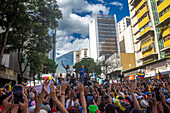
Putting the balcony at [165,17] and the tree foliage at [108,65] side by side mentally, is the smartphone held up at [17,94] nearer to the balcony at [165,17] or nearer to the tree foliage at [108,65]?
the balcony at [165,17]

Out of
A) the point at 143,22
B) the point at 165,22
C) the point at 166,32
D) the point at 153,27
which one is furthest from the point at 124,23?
the point at 166,32

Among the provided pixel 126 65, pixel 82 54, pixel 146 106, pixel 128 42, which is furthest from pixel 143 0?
pixel 82 54

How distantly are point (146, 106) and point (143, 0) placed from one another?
44644mm

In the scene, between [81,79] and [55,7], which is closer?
[81,79]

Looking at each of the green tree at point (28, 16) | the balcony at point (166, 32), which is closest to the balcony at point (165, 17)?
the balcony at point (166, 32)

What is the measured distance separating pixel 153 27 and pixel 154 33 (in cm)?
160

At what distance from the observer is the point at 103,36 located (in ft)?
350

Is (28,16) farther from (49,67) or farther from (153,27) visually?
(49,67)

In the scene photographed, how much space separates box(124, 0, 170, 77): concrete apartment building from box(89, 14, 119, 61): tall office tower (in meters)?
57.1

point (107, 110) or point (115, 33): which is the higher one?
point (115, 33)

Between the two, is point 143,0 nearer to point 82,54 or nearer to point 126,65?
point 126,65

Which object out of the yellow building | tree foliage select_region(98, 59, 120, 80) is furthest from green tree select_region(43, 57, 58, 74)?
the yellow building

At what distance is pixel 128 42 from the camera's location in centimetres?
7300

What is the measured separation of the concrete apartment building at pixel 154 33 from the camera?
32250mm
